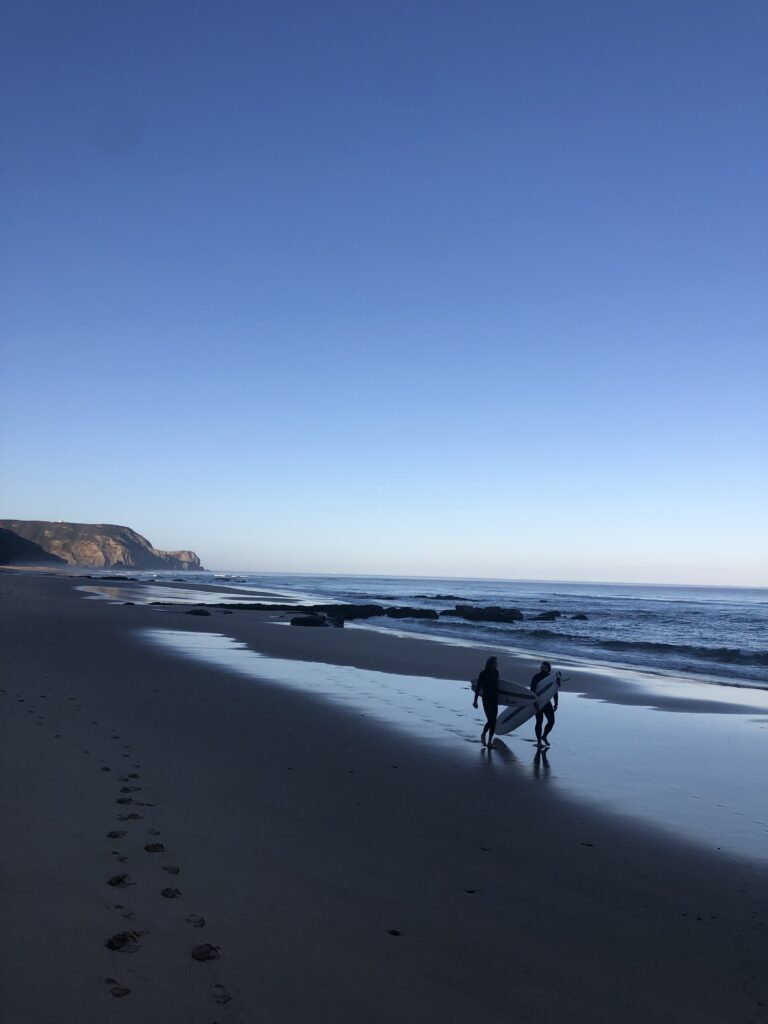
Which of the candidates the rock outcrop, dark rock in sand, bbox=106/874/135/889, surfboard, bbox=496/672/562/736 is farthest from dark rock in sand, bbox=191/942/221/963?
the rock outcrop

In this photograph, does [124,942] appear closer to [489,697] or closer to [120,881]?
[120,881]

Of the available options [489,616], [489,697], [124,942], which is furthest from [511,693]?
[489,616]

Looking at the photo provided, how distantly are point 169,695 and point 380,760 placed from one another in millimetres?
5996

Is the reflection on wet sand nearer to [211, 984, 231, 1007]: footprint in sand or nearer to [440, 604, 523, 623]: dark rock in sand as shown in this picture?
[211, 984, 231, 1007]: footprint in sand

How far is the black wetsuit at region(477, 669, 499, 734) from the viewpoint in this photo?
1222 cm

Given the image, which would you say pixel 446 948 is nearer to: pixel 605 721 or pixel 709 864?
→ pixel 709 864

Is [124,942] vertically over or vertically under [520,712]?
over

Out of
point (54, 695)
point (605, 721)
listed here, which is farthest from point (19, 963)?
point (605, 721)

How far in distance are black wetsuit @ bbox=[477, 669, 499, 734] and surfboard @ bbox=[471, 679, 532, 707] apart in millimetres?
488

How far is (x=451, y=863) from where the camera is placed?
653cm

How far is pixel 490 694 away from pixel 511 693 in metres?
1.36

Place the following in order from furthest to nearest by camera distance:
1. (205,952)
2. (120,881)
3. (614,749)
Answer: (614,749), (120,881), (205,952)

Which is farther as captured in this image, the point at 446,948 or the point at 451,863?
the point at 451,863

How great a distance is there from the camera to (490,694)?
12359 mm
